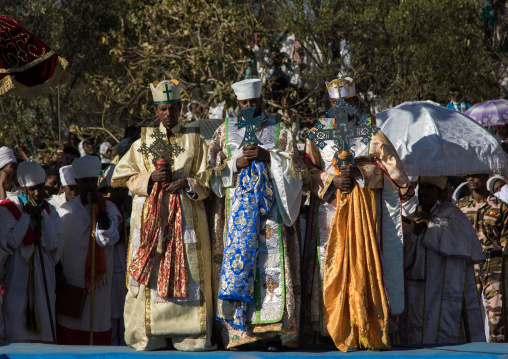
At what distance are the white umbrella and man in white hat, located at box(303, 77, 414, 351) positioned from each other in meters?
1.08

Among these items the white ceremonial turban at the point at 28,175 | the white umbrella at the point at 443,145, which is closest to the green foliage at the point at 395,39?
the white umbrella at the point at 443,145

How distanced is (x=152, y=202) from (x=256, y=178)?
90 cm

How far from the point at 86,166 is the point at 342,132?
270cm

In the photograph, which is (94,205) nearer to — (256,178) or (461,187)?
(256,178)

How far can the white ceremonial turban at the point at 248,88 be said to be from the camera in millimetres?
6367

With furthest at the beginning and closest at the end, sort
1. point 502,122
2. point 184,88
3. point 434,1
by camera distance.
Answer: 1. point 434,1
2. point 184,88
3. point 502,122

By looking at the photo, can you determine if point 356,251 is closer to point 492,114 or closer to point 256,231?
point 256,231

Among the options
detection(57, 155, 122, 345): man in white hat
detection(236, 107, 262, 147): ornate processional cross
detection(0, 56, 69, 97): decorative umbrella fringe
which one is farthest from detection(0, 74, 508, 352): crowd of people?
detection(0, 56, 69, 97): decorative umbrella fringe

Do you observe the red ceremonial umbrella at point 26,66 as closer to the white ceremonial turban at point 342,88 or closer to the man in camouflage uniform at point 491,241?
the white ceremonial turban at point 342,88

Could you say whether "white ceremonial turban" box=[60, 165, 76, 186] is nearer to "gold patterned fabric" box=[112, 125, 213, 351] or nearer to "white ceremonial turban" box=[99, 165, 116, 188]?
"white ceremonial turban" box=[99, 165, 116, 188]

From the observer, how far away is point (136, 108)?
12.2 metres

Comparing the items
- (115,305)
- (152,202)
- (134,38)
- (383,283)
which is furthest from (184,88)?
Answer: (383,283)

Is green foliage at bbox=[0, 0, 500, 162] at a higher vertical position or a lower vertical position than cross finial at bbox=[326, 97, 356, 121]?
higher

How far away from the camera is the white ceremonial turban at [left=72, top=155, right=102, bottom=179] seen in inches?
296
